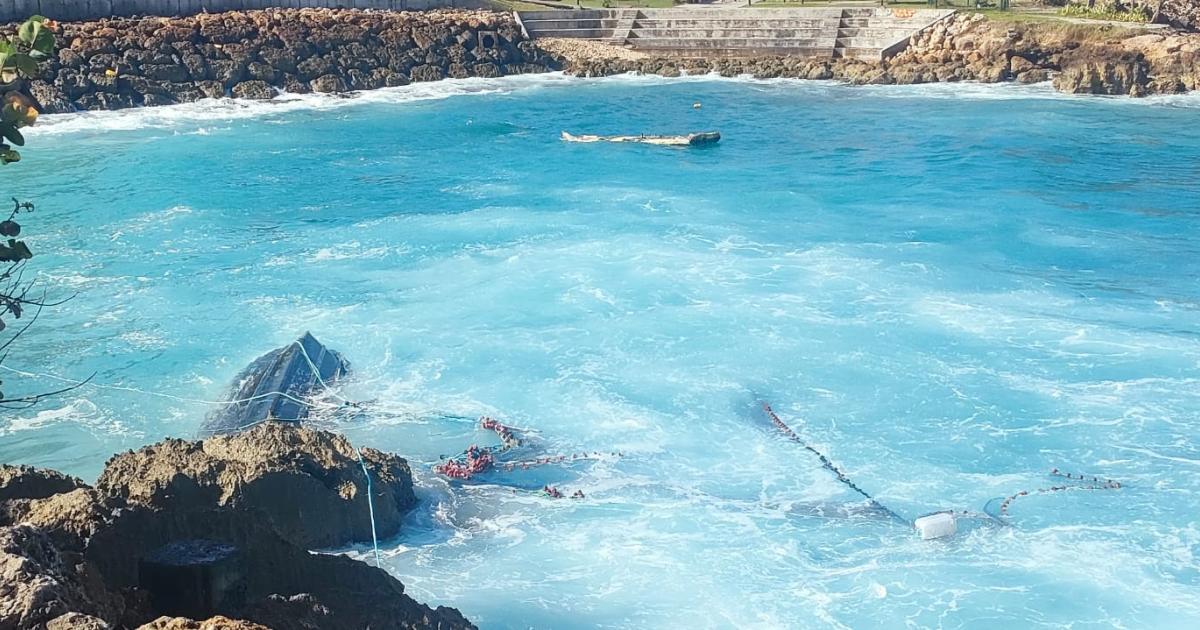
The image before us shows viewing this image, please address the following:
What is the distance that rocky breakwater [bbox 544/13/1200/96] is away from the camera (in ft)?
145

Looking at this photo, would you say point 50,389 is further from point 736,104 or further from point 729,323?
point 736,104

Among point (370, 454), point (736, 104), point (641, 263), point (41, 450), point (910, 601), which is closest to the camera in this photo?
point (910, 601)


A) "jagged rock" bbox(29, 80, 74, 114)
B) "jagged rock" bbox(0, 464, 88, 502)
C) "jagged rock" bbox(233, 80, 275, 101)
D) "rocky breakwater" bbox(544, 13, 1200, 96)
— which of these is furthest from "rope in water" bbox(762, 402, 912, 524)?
"rocky breakwater" bbox(544, 13, 1200, 96)

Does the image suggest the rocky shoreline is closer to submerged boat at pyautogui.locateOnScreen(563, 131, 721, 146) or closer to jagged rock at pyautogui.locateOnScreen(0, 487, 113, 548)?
submerged boat at pyautogui.locateOnScreen(563, 131, 721, 146)

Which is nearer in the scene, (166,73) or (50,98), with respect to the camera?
(50,98)

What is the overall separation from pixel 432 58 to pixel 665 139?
17.6 m

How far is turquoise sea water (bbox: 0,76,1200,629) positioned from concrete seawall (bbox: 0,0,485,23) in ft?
33.4

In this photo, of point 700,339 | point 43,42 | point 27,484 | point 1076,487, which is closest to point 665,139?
point 700,339

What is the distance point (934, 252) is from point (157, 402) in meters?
15.9

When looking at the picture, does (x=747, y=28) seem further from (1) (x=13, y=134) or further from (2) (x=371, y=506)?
(1) (x=13, y=134)

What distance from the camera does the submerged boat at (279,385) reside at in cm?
1571

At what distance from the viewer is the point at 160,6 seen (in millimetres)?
47969

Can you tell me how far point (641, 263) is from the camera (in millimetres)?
24000

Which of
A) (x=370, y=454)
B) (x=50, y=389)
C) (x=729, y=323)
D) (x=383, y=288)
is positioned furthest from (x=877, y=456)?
(x=50, y=389)
